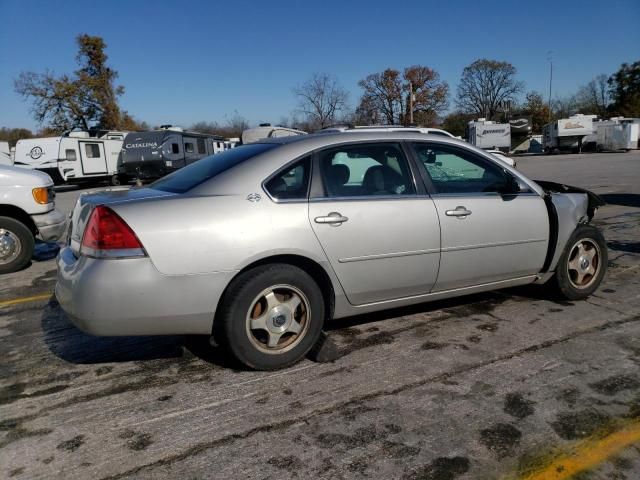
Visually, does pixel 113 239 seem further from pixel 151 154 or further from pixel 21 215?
pixel 151 154

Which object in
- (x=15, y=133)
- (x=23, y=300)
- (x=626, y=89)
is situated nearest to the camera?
(x=23, y=300)

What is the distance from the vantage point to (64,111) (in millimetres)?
42594

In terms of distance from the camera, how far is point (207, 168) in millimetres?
3367

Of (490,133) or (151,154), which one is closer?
(151,154)

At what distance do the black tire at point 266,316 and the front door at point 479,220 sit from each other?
3.50ft

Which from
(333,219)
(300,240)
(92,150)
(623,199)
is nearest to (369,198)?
(333,219)

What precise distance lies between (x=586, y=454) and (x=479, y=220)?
1803 millimetres

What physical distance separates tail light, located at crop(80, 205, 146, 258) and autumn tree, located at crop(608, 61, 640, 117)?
73750 millimetres

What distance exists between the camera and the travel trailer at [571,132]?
126 feet

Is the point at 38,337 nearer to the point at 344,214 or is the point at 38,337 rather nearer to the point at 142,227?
the point at 142,227

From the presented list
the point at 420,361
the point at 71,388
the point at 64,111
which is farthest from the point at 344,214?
the point at 64,111

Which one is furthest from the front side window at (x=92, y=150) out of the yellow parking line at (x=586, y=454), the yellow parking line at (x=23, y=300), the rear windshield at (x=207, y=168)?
the yellow parking line at (x=586, y=454)

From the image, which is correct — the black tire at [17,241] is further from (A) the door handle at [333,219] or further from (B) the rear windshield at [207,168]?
(A) the door handle at [333,219]

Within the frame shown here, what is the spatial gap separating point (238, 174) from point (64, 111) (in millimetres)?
46581
